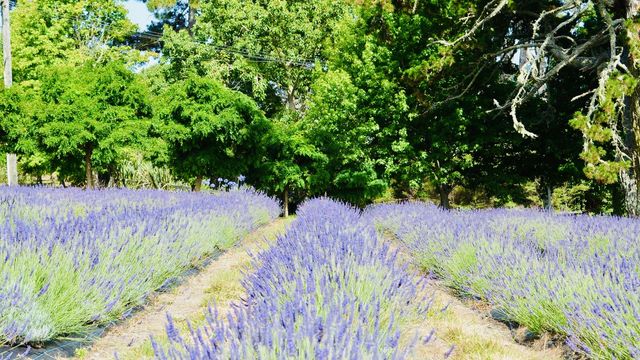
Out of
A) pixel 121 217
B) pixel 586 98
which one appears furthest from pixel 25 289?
pixel 586 98

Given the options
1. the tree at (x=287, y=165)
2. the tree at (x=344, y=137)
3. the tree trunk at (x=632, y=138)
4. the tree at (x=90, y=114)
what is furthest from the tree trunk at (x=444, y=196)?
the tree at (x=90, y=114)

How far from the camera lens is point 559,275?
370 cm

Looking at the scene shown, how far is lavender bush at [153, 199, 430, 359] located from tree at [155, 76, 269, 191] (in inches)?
457

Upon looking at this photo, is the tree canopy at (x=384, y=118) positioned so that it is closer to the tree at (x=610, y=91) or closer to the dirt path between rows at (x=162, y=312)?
the tree at (x=610, y=91)

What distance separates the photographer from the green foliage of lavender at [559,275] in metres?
2.94

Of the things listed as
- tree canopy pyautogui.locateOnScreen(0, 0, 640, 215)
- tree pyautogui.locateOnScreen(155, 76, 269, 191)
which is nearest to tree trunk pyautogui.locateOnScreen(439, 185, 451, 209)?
tree canopy pyautogui.locateOnScreen(0, 0, 640, 215)

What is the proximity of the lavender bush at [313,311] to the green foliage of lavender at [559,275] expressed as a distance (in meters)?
1.03

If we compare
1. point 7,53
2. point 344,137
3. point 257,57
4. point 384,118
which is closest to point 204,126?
point 344,137

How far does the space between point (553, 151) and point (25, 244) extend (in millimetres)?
14666

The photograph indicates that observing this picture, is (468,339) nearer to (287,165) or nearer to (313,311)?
(313,311)

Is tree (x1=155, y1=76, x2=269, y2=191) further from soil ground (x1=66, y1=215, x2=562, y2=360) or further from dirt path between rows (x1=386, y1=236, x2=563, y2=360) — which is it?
dirt path between rows (x1=386, y1=236, x2=563, y2=360)

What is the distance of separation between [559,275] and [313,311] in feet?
7.90

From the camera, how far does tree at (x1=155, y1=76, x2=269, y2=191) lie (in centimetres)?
1560

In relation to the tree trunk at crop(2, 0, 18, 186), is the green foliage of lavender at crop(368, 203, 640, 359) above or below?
below
